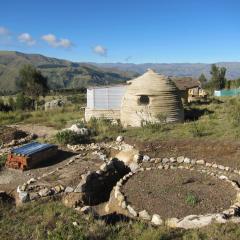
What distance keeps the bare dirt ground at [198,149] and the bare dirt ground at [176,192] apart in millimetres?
1798

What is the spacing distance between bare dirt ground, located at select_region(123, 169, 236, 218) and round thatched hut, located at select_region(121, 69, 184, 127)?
7.52 m

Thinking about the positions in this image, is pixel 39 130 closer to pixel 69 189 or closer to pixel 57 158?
pixel 57 158

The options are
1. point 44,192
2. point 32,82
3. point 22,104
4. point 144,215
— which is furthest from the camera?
point 32,82

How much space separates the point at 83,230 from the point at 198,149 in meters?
8.34

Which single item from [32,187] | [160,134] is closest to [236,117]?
[160,134]

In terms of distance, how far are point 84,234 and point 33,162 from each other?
7.58 metres

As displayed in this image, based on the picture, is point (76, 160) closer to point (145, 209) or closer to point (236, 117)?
point (145, 209)

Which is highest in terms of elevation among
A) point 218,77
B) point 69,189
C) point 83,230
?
point 218,77

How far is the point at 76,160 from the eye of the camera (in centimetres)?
1411

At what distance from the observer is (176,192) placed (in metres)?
10.7

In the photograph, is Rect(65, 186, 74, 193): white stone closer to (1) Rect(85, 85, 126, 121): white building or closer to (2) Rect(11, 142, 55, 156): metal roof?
(2) Rect(11, 142, 55, 156): metal roof

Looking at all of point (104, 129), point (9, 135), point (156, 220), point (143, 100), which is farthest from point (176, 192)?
point (143, 100)

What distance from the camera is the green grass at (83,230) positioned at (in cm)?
678

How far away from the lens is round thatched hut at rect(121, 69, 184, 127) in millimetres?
20016
